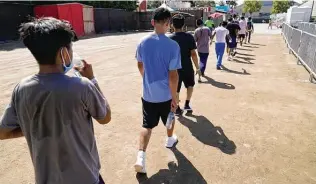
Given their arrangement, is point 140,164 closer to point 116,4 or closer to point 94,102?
point 94,102

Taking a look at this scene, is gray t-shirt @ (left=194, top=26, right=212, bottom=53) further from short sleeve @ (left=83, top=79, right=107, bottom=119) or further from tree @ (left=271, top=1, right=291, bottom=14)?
tree @ (left=271, top=1, right=291, bottom=14)

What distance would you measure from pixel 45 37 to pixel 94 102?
19.0 inches

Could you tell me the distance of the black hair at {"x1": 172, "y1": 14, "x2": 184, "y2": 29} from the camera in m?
4.64

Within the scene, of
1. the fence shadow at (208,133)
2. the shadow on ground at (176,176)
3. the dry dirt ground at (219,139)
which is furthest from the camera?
the fence shadow at (208,133)

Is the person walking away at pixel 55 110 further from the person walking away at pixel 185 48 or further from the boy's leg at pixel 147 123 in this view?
the person walking away at pixel 185 48

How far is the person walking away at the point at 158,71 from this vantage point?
3.25 m

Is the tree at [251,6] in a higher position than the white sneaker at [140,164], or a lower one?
higher

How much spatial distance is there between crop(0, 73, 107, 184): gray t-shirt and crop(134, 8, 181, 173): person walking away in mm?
1571

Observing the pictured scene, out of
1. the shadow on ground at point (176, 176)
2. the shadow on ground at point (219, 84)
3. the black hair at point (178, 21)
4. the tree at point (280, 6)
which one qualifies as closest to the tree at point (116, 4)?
the shadow on ground at point (219, 84)

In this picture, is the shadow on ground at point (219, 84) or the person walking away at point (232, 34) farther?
the person walking away at point (232, 34)

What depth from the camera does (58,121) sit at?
5.57ft

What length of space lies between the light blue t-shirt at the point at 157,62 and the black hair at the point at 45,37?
1.68 metres

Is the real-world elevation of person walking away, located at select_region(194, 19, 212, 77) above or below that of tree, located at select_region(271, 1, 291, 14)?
below

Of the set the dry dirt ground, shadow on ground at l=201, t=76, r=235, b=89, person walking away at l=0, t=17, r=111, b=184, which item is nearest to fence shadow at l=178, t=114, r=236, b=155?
the dry dirt ground
